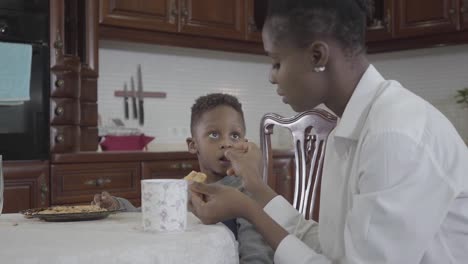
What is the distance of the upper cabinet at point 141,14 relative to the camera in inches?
130

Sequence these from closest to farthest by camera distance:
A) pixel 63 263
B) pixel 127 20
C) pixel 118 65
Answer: pixel 63 263, pixel 127 20, pixel 118 65

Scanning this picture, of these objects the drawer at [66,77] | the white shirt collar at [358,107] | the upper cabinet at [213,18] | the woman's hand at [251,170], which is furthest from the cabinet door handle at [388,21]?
the white shirt collar at [358,107]

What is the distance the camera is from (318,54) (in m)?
1.05

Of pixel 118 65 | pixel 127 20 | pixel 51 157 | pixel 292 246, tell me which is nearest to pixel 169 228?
pixel 292 246

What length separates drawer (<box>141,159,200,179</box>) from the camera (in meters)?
3.10

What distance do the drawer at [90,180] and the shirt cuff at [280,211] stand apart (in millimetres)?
1789

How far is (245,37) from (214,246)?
2.93 metres

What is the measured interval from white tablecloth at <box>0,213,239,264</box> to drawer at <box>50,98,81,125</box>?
5.77 ft

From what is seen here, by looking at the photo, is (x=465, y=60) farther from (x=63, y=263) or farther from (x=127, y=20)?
(x=63, y=263)

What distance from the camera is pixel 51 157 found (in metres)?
2.85

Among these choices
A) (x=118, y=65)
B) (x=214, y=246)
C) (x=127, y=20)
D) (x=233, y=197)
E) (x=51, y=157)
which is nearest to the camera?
(x=214, y=246)

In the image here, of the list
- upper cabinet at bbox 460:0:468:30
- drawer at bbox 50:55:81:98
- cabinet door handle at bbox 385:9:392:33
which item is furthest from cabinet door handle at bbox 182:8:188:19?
upper cabinet at bbox 460:0:468:30

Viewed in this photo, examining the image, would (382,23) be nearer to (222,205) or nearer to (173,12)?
(173,12)

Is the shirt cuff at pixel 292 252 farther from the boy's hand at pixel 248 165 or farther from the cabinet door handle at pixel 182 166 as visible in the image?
the cabinet door handle at pixel 182 166
